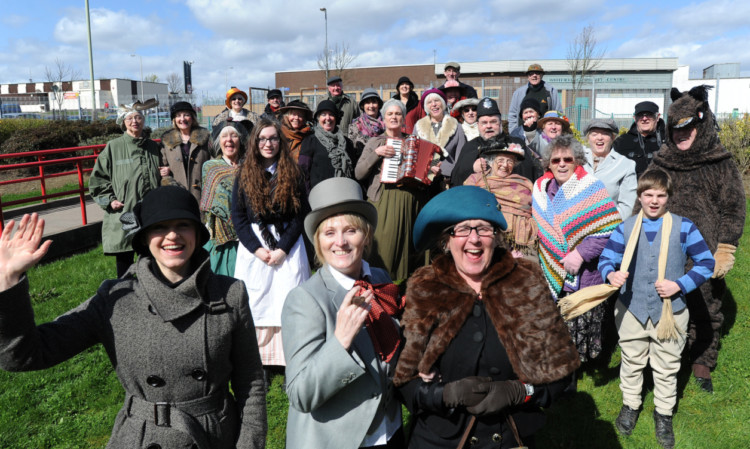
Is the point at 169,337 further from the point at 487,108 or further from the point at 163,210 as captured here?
the point at 487,108

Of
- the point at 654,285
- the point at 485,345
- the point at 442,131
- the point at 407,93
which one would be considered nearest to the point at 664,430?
the point at 654,285

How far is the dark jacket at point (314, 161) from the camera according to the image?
A: 20.4ft

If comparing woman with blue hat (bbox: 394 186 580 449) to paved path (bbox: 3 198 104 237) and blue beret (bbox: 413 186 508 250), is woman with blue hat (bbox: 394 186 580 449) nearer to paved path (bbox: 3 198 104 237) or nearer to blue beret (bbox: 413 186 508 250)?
blue beret (bbox: 413 186 508 250)

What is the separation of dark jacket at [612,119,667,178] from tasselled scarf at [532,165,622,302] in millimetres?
2338

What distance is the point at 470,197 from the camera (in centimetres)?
238

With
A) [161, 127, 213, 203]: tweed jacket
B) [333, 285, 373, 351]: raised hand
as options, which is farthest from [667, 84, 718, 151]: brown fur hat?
[161, 127, 213, 203]: tweed jacket

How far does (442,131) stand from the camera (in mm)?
7004

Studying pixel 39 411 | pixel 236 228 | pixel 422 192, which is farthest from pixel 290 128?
pixel 39 411

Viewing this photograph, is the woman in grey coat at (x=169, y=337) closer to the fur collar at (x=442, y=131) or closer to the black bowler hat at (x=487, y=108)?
the black bowler hat at (x=487, y=108)

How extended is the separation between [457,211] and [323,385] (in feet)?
3.15

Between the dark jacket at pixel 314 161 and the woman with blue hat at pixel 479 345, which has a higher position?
the dark jacket at pixel 314 161

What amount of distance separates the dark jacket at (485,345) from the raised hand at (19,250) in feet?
4.86

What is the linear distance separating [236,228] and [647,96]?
22.3 m

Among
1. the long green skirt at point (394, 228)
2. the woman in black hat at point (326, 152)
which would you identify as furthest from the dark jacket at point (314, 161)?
the long green skirt at point (394, 228)
